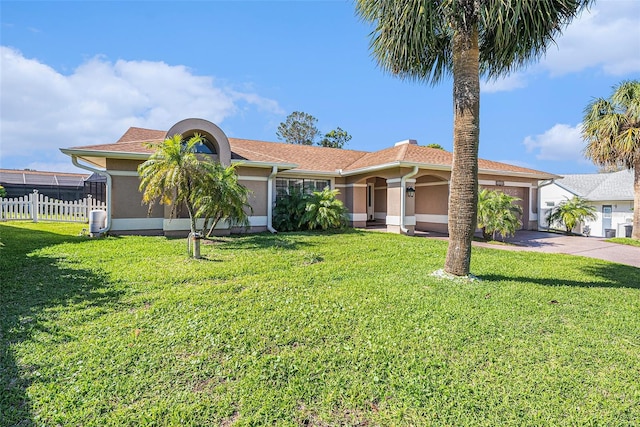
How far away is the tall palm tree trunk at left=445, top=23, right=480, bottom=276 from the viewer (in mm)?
7016

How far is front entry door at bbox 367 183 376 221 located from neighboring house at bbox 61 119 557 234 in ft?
0.22

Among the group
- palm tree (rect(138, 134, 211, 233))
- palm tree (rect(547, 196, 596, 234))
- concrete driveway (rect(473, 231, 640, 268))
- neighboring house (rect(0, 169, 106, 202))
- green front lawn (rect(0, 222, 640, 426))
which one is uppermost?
neighboring house (rect(0, 169, 106, 202))

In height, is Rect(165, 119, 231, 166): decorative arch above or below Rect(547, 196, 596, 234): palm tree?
above

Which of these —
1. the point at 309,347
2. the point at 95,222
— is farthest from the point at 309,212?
the point at 309,347

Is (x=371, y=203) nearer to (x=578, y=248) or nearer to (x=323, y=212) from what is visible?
(x=323, y=212)

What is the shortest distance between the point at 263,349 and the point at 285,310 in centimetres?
118

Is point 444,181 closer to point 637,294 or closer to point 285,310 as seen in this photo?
point 637,294

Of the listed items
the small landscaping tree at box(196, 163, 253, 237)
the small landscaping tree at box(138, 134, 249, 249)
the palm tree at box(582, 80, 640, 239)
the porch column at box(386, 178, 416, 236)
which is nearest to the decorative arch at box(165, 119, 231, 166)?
the small landscaping tree at box(138, 134, 249, 249)

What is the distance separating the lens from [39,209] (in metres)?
17.7

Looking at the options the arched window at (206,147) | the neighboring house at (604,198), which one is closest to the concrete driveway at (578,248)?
the neighboring house at (604,198)

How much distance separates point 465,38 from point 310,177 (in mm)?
11806

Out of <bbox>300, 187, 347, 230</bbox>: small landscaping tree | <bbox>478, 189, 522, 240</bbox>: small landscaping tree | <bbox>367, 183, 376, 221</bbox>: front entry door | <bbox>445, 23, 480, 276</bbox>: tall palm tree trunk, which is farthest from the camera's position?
<bbox>367, 183, 376, 221</bbox>: front entry door

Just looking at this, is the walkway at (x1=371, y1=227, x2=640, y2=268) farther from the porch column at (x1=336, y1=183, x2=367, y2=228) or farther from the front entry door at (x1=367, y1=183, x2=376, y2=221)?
the front entry door at (x1=367, y1=183, x2=376, y2=221)

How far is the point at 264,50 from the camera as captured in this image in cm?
1241
